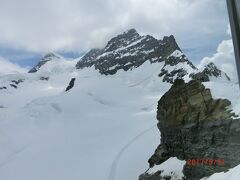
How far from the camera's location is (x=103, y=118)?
8181 cm

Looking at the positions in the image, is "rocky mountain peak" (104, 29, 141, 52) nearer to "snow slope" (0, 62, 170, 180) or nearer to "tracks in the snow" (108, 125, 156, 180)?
"snow slope" (0, 62, 170, 180)

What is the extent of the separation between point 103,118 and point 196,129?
2344 inches

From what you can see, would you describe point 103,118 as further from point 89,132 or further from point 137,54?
point 137,54

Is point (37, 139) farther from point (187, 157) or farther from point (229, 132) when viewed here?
point (229, 132)

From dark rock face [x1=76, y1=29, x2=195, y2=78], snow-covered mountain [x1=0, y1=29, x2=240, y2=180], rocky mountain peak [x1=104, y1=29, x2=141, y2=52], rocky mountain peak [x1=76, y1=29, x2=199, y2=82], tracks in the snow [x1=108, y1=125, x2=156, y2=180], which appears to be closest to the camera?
tracks in the snow [x1=108, y1=125, x2=156, y2=180]

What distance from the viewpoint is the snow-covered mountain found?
49312mm

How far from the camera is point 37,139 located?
73188mm

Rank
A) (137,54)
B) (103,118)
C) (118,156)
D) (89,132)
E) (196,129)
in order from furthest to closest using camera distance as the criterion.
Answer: (137,54) → (103,118) → (89,132) → (118,156) → (196,129)

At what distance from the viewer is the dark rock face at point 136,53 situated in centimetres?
11544

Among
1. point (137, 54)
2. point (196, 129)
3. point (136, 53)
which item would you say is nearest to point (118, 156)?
point (196, 129)

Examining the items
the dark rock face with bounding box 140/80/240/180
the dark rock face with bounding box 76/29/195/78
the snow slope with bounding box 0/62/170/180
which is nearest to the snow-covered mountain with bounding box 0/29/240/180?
the dark rock face with bounding box 76/29/195/78

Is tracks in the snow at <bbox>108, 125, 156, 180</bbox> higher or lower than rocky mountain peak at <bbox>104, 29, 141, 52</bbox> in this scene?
lower

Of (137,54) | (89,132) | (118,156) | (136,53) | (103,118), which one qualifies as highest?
(136,53)

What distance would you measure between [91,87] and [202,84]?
291 ft
